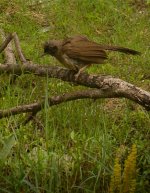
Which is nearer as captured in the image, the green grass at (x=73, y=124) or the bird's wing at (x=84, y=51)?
the green grass at (x=73, y=124)

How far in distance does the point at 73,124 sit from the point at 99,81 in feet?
1.58

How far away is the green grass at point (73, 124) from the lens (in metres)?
3.95

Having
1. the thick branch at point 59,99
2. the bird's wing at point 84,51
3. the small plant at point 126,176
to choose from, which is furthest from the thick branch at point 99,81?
the small plant at point 126,176

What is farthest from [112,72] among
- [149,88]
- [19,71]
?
[19,71]

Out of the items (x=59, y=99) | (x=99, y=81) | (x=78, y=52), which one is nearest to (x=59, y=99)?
(x=59, y=99)

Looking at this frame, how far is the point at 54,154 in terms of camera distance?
13.0 feet

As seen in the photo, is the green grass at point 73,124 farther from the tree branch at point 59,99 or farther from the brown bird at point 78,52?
the brown bird at point 78,52

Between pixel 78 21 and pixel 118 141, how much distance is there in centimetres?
390

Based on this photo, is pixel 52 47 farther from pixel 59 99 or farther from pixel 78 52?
pixel 59 99

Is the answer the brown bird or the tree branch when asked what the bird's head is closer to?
the brown bird

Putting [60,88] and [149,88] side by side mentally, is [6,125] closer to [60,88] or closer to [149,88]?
[60,88]

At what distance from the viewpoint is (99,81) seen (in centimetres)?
456

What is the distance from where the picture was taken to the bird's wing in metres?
4.95

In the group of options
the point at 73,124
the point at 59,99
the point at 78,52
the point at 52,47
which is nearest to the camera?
the point at 59,99
